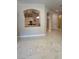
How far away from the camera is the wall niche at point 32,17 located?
450 inches

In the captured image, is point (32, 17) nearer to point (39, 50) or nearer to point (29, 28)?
point (29, 28)

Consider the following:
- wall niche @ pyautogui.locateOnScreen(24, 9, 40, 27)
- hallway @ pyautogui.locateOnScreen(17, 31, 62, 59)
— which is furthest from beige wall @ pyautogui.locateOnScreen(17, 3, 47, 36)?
hallway @ pyautogui.locateOnScreen(17, 31, 62, 59)

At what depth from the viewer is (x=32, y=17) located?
39.8ft

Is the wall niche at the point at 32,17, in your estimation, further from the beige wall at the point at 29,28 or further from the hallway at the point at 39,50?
the hallway at the point at 39,50

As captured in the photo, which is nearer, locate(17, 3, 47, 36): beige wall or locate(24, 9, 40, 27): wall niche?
locate(17, 3, 47, 36): beige wall

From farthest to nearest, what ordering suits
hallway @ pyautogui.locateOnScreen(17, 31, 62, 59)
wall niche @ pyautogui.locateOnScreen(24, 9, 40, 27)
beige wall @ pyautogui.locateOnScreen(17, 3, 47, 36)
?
wall niche @ pyautogui.locateOnScreen(24, 9, 40, 27), beige wall @ pyautogui.locateOnScreen(17, 3, 47, 36), hallway @ pyautogui.locateOnScreen(17, 31, 62, 59)

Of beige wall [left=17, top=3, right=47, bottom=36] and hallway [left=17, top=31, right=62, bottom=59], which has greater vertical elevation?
beige wall [left=17, top=3, right=47, bottom=36]

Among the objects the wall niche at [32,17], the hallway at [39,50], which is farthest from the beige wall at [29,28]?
the hallway at [39,50]

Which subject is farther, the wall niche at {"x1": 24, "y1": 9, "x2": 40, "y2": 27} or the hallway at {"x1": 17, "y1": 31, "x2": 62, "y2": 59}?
the wall niche at {"x1": 24, "y1": 9, "x2": 40, "y2": 27}

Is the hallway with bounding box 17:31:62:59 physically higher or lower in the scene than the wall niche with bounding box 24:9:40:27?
lower

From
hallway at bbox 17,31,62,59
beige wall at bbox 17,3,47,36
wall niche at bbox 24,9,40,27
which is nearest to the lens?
hallway at bbox 17,31,62,59

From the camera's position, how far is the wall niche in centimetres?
1142

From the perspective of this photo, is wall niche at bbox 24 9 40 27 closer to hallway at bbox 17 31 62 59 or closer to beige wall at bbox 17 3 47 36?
beige wall at bbox 17 3 47 36
